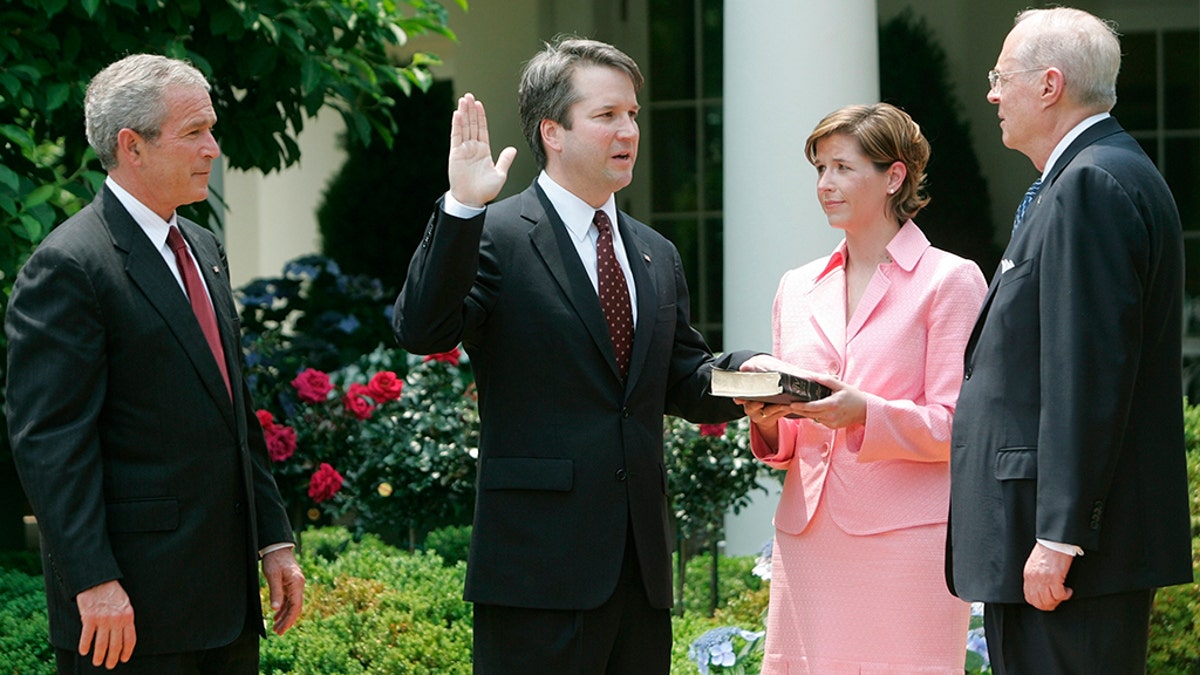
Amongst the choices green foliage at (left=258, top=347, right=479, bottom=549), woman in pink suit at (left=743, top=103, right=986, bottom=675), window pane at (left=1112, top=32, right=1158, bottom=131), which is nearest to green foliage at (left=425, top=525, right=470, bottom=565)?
green foliage at (left=258, top=347, right=479, bottom=549)

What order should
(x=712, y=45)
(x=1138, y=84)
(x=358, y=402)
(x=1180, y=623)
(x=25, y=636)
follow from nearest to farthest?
(x=25, y=636) → (x=1180, y=623) → (x=358, y=402) → (x=1138, y=84) → (x=712, y=45)

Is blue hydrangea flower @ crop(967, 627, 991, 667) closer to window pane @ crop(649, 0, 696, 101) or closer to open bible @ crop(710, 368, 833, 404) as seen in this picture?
open bible @ crop(710, 368, 833, 404)

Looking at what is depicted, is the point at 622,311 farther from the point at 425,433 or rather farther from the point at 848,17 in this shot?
the point at 848,17

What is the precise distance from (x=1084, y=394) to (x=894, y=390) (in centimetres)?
78

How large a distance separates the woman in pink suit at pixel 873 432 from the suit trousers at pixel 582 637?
1.54 ft

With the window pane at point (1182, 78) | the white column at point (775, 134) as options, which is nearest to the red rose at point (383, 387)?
the white column at point (775, 134)

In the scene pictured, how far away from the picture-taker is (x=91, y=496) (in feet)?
9.39

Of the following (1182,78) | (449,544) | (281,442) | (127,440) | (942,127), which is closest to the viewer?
(127,440)

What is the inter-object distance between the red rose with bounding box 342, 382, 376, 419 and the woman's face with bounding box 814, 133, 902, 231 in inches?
142

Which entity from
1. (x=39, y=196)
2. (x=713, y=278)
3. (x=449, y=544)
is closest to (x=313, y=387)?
(x=449, y=544)

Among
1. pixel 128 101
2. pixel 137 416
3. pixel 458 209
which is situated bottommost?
pixel 137 416

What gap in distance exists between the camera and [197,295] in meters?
3.23

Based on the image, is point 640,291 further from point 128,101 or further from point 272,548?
point 128,101

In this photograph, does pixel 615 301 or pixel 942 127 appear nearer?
pixel 615 301
